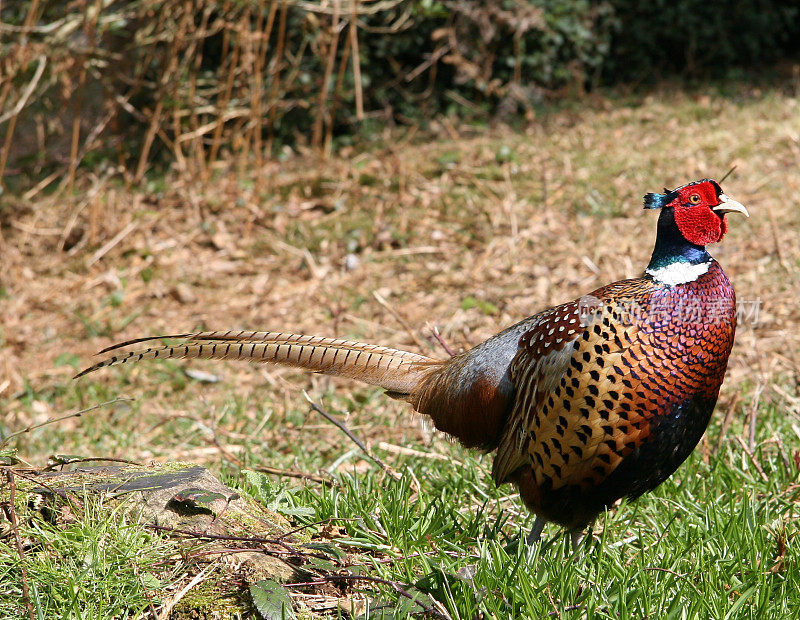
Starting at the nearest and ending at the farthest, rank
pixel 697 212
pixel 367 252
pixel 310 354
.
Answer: pixel 697 212 → pixel 310 354 → pixel 367 252

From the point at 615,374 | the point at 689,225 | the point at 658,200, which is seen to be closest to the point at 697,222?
the point at 689,225

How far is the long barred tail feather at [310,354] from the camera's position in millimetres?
2682

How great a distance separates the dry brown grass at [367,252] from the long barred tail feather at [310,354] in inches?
36.5

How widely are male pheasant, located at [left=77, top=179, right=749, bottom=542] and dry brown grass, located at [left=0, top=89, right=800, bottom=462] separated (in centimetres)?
133

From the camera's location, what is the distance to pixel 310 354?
2826 millimetres

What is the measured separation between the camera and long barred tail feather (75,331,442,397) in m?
2.68

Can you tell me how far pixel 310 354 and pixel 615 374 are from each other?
1.04 meters

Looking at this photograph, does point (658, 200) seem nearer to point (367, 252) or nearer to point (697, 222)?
point (697, 222)

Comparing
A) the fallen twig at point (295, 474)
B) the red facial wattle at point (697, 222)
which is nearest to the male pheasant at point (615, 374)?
the red facial wattle at point (697, 222)

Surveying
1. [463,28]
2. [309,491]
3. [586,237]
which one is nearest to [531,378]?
[309,491]

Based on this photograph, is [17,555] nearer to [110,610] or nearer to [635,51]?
[110,610]

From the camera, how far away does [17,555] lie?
7.04ft

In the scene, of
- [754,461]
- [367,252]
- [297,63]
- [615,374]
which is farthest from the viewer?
[297,63]

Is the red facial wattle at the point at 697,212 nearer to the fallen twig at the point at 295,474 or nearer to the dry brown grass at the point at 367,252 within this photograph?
the fallen twig at the point at 295,474
